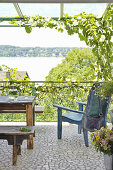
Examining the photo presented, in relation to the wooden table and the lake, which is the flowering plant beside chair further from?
the lake

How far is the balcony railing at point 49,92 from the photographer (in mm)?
5730

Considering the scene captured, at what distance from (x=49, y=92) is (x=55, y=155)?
8.13 ft

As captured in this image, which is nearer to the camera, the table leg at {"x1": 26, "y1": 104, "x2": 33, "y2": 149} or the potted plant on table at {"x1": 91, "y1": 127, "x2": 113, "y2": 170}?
the potted plant on table at {"x1": 91, "y1": 127, "x2": 113, "y2": 170}

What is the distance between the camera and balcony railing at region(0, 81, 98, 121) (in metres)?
5.73

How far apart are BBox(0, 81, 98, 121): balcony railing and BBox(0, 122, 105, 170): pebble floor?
142 cm

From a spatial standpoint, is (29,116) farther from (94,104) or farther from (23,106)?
(94,104)

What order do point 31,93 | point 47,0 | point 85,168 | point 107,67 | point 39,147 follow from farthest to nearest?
point 31,93 < point 39,147 < point 107,67 < point 85,168 < point 47,0

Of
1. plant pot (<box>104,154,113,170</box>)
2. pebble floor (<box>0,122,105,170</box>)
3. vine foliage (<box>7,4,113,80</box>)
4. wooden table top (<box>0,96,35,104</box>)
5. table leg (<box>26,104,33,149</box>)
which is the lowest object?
pebble floor (<box>0,122,105,170</box>)

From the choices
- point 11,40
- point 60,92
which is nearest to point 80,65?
point 11,40

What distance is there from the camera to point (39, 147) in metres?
3.92

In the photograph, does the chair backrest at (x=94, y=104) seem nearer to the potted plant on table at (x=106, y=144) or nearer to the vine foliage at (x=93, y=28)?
the vine foliage at (x=93, y=28)

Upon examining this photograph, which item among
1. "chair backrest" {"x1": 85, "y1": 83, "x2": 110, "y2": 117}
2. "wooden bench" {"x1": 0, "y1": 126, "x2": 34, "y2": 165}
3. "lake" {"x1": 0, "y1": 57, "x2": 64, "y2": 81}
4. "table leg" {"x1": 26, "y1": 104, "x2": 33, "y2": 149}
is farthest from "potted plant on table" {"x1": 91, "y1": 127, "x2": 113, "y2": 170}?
"lake" {"x1": 0, "y1": 57, "x2": 64, "y2": 81}

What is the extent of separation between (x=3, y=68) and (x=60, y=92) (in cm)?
138

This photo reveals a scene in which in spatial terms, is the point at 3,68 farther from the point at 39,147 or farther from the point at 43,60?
the point at 43,60
